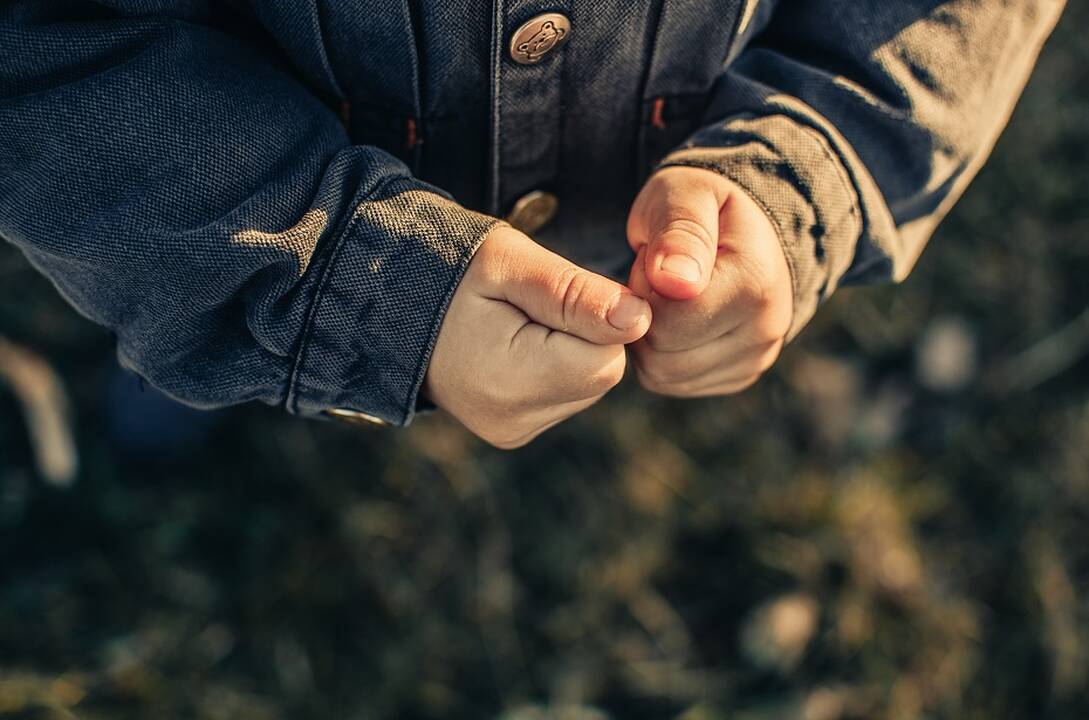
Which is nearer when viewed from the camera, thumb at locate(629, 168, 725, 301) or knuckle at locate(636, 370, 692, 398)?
thumb at locate(629, 168, 725, 301)

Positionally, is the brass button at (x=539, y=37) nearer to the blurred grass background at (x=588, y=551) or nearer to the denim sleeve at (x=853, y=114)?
the denim sleeve at (x=853, y=114)

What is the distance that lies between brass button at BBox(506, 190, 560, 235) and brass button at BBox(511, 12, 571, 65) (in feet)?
0.49

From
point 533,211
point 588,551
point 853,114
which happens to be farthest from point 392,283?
point 588,551

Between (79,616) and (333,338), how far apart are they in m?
0.83

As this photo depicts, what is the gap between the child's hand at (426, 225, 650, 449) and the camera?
672 millimetres

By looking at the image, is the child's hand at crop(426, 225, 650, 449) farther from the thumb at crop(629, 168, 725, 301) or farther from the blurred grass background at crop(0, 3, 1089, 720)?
the blurred grass background at crop(0, 3, 1089, 720)

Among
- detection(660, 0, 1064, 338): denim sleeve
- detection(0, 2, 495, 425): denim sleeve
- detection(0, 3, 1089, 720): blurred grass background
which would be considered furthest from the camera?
detection(0, 3, 1089, 720): blurred grass background

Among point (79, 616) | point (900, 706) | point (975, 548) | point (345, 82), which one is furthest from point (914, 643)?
point (79, 616)

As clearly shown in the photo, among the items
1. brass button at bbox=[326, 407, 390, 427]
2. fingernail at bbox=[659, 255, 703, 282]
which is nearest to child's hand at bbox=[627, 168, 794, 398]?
fingernail at bbox=[659, 255, 703, 282]

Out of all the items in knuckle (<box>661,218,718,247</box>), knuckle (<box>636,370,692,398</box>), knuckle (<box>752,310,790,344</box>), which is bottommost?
knuckle (<box>636,370,692,398</box>)

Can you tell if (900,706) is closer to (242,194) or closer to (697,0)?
(697,0)

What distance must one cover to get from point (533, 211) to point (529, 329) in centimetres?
21

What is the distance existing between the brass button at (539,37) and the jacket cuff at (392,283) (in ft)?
0.44

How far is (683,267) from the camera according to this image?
0.68 meters
